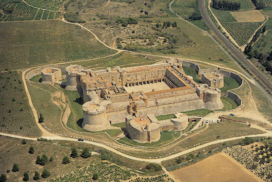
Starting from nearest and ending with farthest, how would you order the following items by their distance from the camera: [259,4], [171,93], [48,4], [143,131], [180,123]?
[143,131]
[180,123]
[171,93]
[48,4]
[259,4]

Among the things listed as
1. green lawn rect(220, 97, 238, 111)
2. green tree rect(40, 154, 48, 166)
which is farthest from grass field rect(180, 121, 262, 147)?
green tree rect(40, 154, 48, 166)

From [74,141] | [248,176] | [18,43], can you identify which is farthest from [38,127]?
[18,43]

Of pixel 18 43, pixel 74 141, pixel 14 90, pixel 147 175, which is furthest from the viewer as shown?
pixel 18 43

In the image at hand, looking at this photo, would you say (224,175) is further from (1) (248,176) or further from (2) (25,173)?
(2) (25,173)

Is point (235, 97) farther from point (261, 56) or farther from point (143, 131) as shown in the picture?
point (261, 56)

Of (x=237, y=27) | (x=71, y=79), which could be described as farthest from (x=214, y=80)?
(x=237, y=27)

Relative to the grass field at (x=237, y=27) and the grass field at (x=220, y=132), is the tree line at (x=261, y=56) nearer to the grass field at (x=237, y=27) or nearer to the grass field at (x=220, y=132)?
the grass field at (x=237, y=27)

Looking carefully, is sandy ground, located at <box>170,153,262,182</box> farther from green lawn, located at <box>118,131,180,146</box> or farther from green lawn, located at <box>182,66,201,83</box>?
green lawn, located at <box>182,66,201,83</box>
